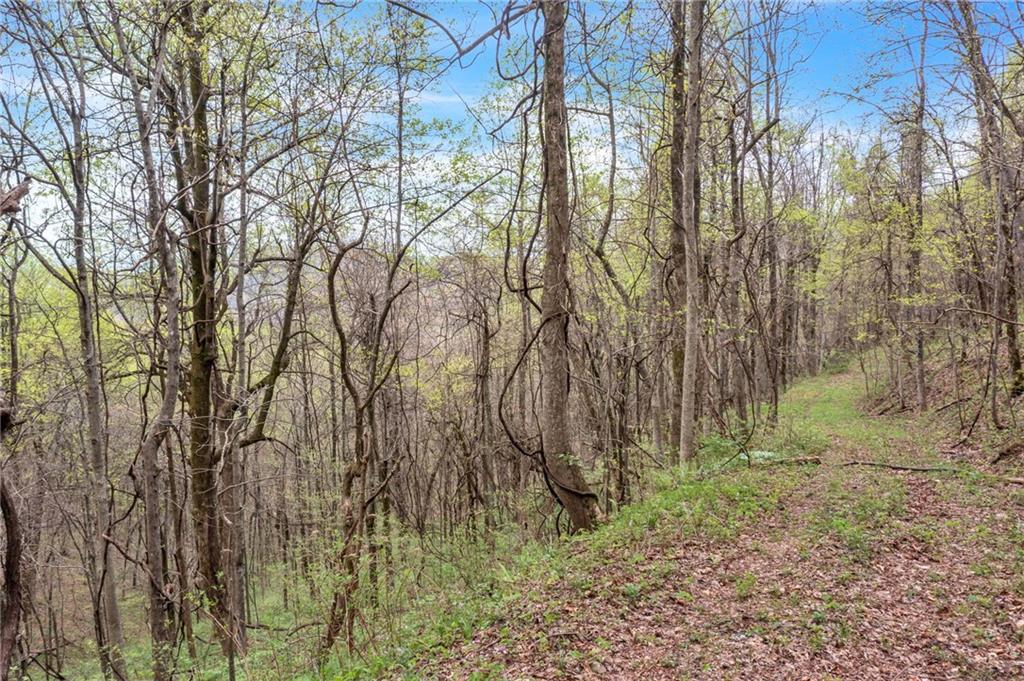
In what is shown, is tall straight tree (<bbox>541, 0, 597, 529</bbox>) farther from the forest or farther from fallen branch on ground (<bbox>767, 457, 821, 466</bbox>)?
fallen branch on ground (<bbox>767, 457, 821, 466</bbox>)

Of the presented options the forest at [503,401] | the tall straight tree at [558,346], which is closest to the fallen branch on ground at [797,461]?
the forest at [503,401]

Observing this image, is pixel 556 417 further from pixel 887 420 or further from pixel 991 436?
pixel 887 420

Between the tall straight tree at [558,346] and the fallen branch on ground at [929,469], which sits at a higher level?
the tall straight tree at [558,346]

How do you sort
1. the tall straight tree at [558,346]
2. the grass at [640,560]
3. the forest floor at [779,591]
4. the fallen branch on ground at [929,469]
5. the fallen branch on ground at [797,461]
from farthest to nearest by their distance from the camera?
the fallen branch on ground at [797,461]
the fallen branch on ground at [929,469]
the tall straight tree at [558,346]
the grass at [640,560]
the forest floor at [779,591]

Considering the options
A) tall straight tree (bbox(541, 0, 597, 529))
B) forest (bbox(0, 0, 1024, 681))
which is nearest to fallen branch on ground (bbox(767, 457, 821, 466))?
forest (bbox(0, 0, 1024, 681))

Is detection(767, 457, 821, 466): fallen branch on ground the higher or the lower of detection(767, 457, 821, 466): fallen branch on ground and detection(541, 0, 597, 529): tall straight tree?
the lower

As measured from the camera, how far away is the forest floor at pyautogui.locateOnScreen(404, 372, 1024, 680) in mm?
3635

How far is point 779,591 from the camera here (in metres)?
4.43

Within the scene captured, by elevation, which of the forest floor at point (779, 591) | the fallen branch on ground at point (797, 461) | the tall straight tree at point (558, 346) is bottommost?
the forest floor at point (779, 591)

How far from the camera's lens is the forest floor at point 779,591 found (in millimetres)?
3635

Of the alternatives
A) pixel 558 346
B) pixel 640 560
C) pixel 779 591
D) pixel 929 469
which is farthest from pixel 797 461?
pixel 779 591

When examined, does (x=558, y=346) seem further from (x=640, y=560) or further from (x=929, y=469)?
(x=929, y=469)

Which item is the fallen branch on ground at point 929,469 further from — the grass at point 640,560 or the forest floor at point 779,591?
the grass at point 640,560

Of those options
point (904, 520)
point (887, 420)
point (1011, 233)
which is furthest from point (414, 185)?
point (887, 420)
